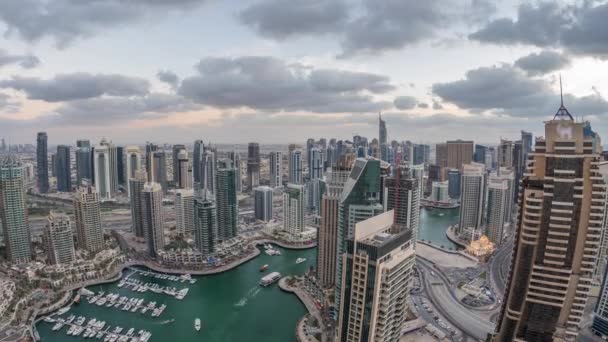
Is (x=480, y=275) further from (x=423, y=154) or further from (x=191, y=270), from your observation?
(x=423, y=154)

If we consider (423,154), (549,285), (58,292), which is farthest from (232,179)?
(423,154)

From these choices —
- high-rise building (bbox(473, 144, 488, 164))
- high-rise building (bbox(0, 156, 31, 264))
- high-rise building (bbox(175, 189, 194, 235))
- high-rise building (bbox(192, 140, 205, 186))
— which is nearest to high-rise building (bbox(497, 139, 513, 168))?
high-rise building (bbox(473, 144, 488, 164))

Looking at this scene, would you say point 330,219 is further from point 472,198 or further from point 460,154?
point 460,154

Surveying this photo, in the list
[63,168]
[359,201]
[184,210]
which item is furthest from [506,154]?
[63,168]

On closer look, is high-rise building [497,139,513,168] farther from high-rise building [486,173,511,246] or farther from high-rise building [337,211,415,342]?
high-rise building [337,211,415,342]

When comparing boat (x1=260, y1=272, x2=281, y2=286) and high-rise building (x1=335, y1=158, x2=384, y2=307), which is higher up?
high-rise building (x1=335, y1=158, x2=384, y2=307)
